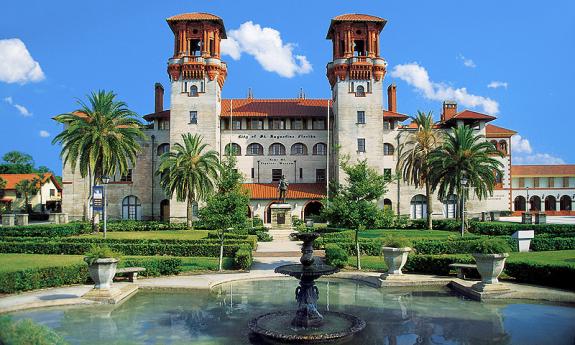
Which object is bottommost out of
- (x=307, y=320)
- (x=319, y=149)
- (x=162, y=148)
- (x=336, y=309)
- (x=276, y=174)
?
(x=336, y=309)

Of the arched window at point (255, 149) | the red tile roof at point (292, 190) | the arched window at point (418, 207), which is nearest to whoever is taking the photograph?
the red tile roof at point (292, 190)

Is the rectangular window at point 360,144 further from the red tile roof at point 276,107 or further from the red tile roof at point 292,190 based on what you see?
the red tile roof at point 276,107

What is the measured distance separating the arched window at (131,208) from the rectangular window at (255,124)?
56.1 ft

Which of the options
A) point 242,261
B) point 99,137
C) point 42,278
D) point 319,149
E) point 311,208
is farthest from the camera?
point 319,149

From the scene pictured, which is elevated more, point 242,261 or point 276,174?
point 276,174

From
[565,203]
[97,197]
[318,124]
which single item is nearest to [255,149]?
[318,124]

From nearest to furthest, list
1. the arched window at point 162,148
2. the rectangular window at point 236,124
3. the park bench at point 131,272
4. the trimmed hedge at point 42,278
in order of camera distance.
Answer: the trimmed hedge at point 42,278 < the park bench at point 131,272 < the arched window at point 162,148 < the rectangular window at point 236,124

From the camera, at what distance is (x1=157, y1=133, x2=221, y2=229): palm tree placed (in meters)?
49.7

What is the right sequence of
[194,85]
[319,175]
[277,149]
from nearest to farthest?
[194,85] < [277,149] < [319,175]

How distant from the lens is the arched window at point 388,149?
60.9m

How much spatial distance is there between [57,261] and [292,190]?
115 ft

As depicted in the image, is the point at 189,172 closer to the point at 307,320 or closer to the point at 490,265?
the point at 490,265

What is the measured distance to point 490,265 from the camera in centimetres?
1811

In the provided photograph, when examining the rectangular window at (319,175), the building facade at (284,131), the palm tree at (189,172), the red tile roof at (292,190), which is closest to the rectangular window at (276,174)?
the building facade at (284,131)
